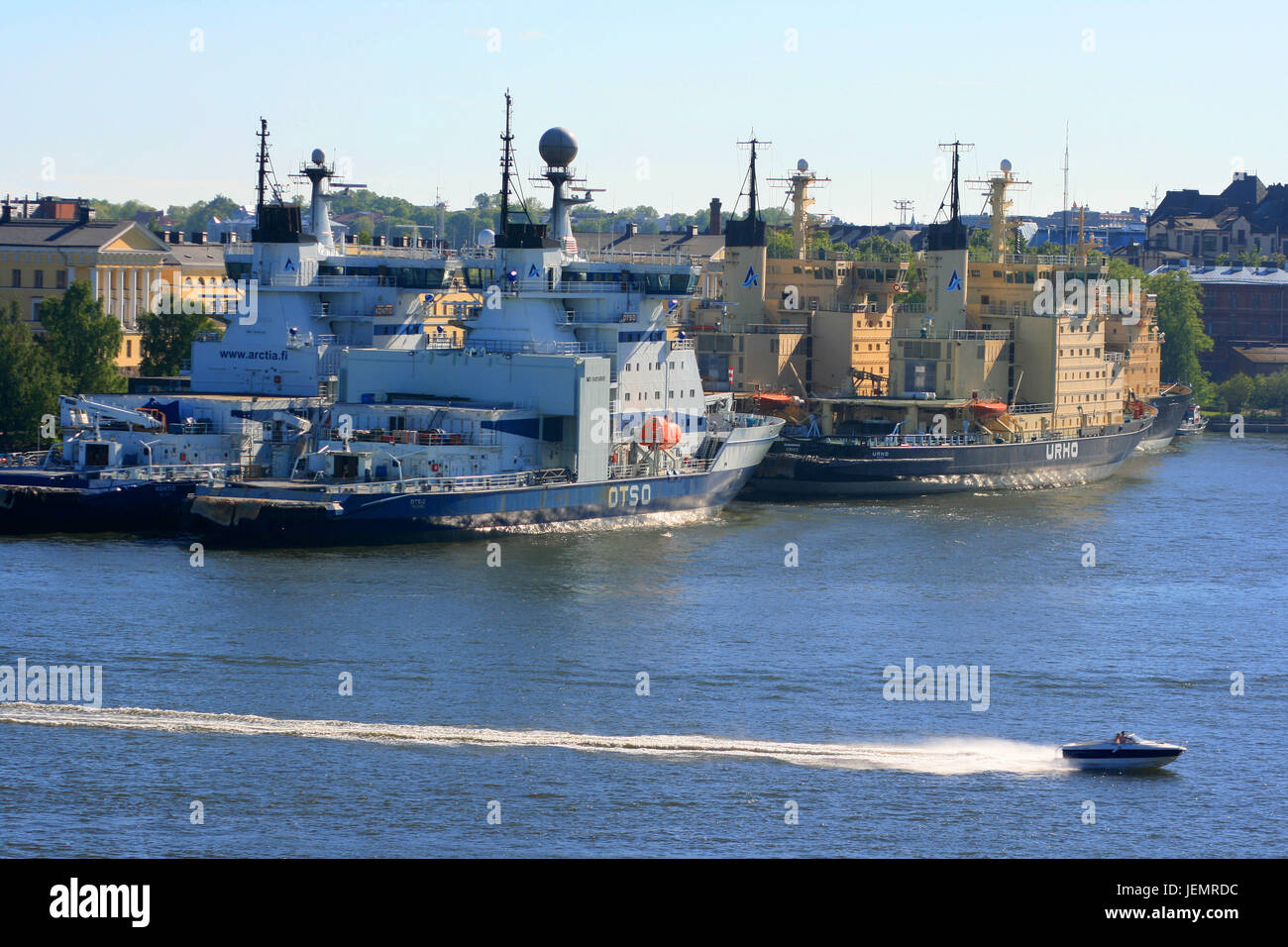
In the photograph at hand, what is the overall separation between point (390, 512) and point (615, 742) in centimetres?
2079

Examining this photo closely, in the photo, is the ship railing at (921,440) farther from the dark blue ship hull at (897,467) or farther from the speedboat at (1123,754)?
the speedboat at (1123,754)

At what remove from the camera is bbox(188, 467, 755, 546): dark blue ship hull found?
48.2 m

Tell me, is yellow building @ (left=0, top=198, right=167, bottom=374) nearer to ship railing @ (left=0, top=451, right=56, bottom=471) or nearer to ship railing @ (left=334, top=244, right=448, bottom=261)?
ship railing @ (left=334, top=244, right=448, bottom=261)

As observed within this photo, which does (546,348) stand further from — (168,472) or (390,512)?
(168,472)

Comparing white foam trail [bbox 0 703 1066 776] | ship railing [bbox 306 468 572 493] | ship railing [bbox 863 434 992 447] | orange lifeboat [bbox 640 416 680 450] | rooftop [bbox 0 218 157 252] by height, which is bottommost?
white foam trail [bbox 0 703 1066 776]

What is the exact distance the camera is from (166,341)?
75.5 metres

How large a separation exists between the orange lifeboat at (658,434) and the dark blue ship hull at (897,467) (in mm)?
9336

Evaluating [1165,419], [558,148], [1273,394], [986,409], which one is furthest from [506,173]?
[1273,394]

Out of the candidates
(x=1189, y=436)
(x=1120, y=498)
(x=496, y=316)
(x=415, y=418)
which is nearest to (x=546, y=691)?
(x=415, y=418)

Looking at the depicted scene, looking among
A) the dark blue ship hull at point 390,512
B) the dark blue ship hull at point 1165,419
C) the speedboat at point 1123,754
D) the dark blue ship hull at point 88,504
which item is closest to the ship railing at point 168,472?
the dark blue ship hull at point 88,504

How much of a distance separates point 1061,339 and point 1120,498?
38.2 ft

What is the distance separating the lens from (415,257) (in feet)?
221

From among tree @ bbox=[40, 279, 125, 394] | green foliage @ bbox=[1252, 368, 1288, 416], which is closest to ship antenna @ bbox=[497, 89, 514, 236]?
tree @ bbox=[40, 279, 125, 394]

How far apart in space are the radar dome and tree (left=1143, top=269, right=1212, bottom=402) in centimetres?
6191
